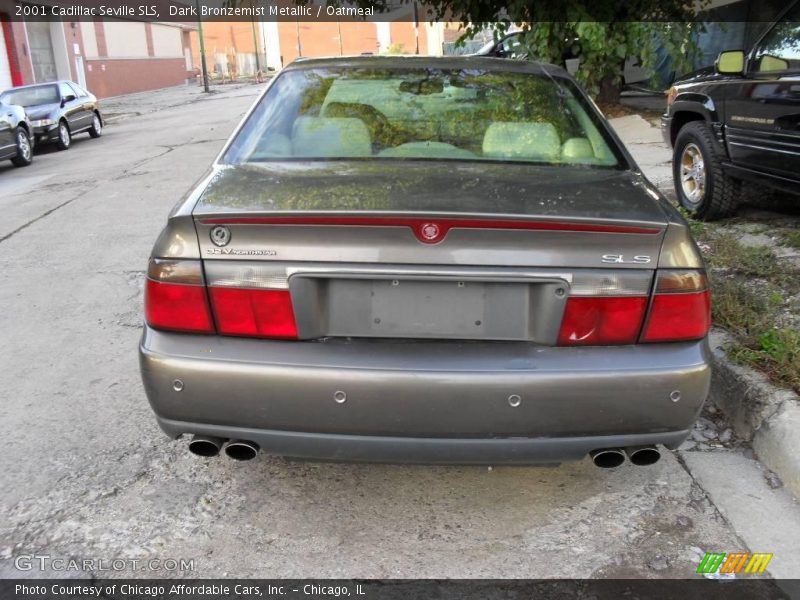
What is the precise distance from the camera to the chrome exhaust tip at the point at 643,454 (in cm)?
264

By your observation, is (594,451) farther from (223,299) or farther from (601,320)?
(223,299)

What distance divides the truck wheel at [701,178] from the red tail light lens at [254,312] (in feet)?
16.2

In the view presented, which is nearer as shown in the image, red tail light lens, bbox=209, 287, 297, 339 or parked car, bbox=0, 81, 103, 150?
red tail light lens, bbox=209, 287, 297, 339

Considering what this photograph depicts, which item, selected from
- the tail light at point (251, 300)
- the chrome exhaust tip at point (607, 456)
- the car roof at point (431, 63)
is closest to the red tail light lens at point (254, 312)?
the tail light at point (251, 300)

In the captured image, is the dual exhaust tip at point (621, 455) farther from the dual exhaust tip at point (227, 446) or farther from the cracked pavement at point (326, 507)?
the dual exhaust tip at point (227, 446)

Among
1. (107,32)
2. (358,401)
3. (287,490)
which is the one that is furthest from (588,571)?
(107,32)

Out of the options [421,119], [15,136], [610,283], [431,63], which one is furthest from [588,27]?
[15,136]

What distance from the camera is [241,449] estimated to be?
2.66m

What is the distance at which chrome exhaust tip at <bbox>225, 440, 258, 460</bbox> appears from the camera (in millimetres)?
2631

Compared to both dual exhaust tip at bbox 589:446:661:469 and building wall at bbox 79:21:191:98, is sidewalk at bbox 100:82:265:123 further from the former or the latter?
dual exhaust tip at bbox 589:446:661:469

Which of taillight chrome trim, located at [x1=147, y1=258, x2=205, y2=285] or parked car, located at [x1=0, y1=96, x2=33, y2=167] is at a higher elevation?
taillight chrome trim, located at [x1=147, y1=258, x2=205, y2=285]

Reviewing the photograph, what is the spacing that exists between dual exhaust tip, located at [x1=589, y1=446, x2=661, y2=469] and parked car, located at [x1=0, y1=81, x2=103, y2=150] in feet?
52.4

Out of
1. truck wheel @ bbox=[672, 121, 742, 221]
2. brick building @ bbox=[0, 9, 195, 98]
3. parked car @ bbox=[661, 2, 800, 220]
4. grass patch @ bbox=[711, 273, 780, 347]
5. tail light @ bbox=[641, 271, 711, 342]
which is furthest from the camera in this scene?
brick building @ bbox=[0, 9, 195, 98]

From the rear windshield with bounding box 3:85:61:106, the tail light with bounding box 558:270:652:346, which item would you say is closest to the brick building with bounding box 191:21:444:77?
the rear windshield with bounding box 3:85:61:106
